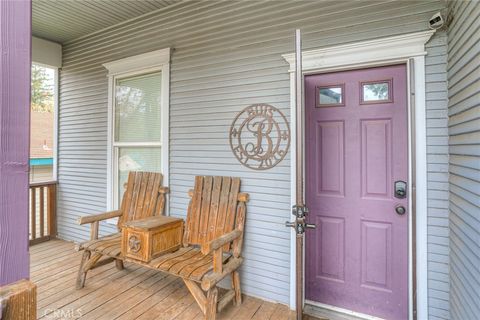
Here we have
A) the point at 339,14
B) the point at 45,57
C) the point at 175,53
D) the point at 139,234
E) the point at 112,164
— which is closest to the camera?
the point at 339,14

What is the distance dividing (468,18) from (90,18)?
3.99 m

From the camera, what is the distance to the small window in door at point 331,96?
226 centimetres

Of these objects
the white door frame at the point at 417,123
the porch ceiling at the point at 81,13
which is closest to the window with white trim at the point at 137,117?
the porch ceiling at the point at 81,13

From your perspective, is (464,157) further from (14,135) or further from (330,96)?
(14,135)

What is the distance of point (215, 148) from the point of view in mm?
2818

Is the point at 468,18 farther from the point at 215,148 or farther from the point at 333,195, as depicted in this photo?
the point at 215,148

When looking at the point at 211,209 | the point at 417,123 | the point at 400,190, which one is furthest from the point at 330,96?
the point at 211,209

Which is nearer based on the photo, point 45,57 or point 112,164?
point 112,164

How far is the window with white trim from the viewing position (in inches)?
126

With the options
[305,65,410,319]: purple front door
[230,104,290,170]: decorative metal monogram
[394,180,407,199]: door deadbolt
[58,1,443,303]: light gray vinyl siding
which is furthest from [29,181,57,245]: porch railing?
[394,180,407,199]: door deadbolt

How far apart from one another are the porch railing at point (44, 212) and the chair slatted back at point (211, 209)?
2.90m

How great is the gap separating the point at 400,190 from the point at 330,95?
38.1 inches

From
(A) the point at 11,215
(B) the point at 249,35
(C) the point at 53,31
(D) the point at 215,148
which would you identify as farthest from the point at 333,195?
(C) the point at 53,31

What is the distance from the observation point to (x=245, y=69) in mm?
2643
